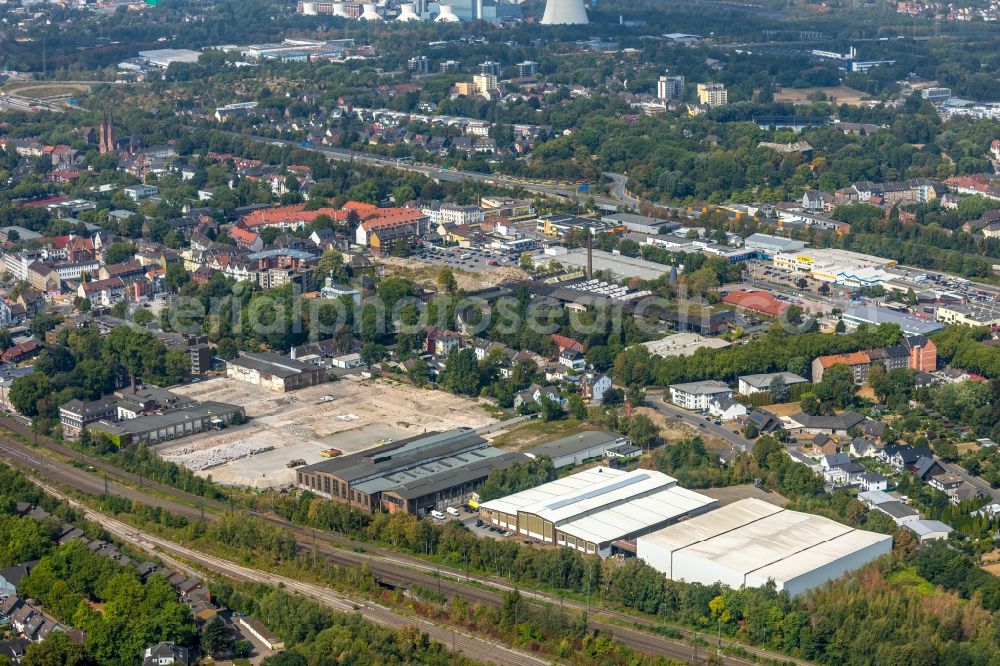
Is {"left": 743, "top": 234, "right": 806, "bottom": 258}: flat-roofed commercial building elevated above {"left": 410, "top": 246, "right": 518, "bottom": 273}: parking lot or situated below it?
above

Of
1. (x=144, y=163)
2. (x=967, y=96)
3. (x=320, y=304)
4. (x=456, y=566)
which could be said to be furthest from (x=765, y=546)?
(x=967, y=96)

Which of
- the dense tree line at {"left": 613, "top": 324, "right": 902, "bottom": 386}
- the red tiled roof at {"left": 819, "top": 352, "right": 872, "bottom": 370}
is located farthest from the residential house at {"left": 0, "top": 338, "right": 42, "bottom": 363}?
the red tiled roof at {"left": 819, "top": 352, "right": 872, "bottom": 370}

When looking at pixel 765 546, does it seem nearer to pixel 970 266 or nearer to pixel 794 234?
pixel 970 266

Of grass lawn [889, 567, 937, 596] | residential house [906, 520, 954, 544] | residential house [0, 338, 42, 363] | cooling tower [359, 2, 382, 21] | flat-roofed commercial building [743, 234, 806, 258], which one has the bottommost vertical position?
residential house [0, 338, 42, 363]

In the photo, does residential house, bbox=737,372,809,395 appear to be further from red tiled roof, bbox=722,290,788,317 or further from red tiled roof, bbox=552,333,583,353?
red tiled roof, bbox=722,290,788,317

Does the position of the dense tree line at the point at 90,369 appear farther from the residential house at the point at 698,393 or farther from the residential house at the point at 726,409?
the residential house at the point at 726,409

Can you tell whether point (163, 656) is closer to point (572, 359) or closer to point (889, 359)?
point (572, 359)

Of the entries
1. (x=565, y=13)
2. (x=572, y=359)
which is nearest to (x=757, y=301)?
(x=572, y=359)
